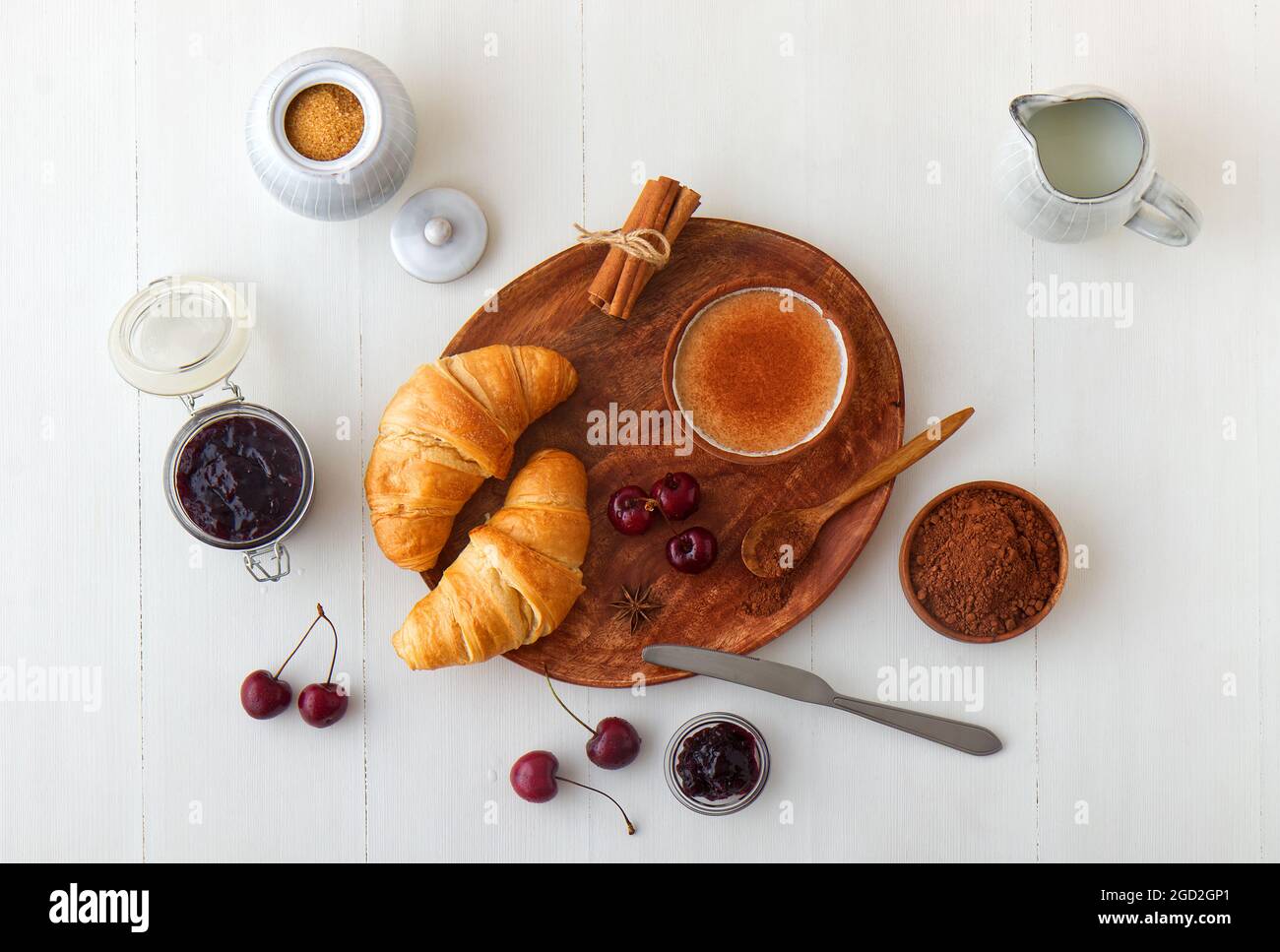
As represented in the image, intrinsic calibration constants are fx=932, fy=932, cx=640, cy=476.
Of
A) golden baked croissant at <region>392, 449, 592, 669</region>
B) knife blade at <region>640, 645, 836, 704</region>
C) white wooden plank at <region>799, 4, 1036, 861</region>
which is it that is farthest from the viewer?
white wooden plank at <region>799, 4, 1036, 861</region>

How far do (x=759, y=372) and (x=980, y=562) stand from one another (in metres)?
0.58

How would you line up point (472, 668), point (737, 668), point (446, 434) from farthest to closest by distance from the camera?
point (472, 668) < point (737, 668) < point (446, 434)

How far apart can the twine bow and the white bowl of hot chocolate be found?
14 cm

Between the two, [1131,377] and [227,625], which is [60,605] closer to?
[227,625]

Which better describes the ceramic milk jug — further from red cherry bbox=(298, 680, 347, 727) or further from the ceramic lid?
red cherry bbox=(298, 680, 347, 727)

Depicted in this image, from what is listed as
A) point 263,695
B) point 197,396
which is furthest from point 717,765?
point 197,396

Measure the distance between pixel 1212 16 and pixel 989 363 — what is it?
0.91 m

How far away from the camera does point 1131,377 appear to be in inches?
79.5

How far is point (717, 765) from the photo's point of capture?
73.5 inches

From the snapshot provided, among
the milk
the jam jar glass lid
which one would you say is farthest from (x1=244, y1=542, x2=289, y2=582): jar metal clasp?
the milk

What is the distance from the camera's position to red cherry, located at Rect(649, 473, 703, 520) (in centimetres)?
187

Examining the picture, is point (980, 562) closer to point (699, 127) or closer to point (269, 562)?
point (699, 127)
